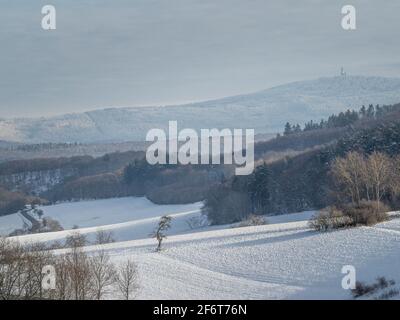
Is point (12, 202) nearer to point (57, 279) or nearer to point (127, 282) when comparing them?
point (127, 282)

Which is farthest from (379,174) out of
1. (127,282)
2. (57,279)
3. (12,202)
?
(12,202)

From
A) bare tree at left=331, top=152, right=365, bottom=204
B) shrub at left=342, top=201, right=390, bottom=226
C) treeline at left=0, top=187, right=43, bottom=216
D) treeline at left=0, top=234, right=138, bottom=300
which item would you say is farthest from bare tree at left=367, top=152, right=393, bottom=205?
treeline at left=0, top=187, right=43, bottom=216

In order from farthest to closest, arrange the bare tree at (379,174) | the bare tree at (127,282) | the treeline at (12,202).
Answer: the treeline at (12,202)
the bare tree at (379,174)
the bare tree at (127,282)

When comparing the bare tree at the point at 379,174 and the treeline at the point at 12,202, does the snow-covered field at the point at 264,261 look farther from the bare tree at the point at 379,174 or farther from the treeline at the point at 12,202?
the treeline at the point at 12,202

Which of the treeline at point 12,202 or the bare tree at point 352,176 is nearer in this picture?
the bare tree at point 352,176

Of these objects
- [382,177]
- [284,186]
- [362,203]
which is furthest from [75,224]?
[362,203]

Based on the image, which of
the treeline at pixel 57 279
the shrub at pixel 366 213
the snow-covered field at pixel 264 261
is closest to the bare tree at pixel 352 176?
the snow-covered field at pixel 264 261

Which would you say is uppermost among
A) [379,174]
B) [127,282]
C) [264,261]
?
[379,174]

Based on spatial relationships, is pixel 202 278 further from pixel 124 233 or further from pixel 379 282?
pixel 124 233

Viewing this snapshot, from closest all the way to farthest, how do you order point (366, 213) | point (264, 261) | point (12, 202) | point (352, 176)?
point (264, 261)
point (366, 213)
point (352, 176)
point (12, 202)
